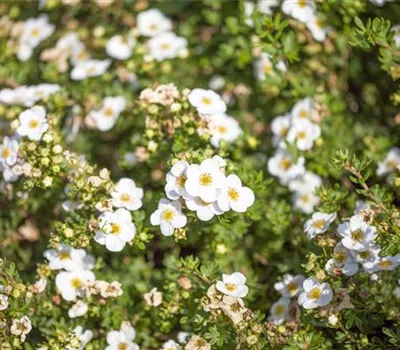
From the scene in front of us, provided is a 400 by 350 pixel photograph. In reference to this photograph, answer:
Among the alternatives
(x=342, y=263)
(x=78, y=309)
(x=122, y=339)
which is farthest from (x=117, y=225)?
(x=342, y=263)

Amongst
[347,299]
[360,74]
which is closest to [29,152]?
[347,299]

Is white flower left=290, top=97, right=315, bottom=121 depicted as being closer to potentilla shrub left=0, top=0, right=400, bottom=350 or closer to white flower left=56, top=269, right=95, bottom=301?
potentilla shrub left=0, top=0, right=400, bottom=350

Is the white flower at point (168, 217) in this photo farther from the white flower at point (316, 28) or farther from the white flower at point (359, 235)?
the white flower at point (316, 28)

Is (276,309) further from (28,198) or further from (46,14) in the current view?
(46,14)

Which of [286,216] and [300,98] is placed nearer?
[286,216]

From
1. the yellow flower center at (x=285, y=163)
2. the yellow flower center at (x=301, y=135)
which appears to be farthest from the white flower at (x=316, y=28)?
the yellow flower center at (x=285, y=163)

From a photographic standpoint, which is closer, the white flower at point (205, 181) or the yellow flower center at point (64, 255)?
the white flower at point (205, 181)

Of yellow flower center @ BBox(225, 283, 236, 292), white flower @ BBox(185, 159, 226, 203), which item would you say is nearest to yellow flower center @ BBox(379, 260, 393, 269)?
yellow flower center @ BBox(225, 283, 236, 292)
